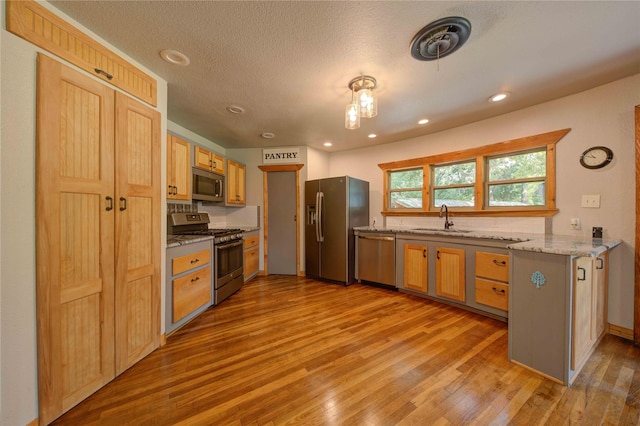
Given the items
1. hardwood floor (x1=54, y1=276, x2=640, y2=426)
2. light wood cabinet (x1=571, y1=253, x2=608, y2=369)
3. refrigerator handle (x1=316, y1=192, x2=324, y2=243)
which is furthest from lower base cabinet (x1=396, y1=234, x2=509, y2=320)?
refrigerator handle (x1=316, y1=192, x2=324, y2=243)

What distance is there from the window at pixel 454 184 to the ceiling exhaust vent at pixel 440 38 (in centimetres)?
198

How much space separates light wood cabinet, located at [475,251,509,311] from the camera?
229 centimetres

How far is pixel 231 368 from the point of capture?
Result: 164 centimetres

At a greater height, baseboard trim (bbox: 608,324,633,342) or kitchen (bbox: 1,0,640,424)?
kitchen (bbox: 1,0,640,424)

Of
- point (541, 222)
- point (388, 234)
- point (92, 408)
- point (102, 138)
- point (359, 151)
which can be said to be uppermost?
point (359, 151)

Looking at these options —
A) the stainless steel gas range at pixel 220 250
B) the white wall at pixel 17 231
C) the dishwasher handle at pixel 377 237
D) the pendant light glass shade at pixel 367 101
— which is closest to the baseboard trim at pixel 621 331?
the dishwasher handle at pixel 377 237

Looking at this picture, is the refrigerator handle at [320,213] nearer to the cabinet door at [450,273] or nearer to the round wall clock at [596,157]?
the cabinet door at [450,273]

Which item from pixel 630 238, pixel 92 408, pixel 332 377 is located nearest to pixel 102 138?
pixel 92 408

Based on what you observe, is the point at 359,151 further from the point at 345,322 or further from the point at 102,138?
the point at 102,138

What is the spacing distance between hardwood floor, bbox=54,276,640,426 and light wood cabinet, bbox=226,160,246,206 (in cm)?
195

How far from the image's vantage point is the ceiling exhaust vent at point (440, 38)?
4.58 feet

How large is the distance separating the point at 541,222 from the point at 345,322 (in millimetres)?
2479

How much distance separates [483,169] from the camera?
2.96m

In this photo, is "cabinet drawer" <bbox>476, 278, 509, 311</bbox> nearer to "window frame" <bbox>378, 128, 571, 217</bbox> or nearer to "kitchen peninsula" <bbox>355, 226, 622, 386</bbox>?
"kitchen peninsula" <bbox>355, 226, 622, 386</bbox>
